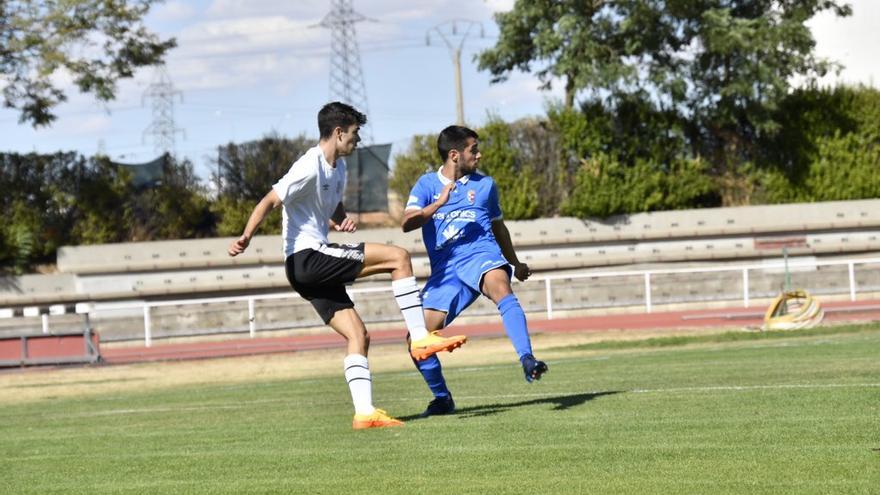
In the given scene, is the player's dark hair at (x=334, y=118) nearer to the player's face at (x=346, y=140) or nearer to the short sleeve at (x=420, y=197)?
the player's face at (x=346, y=140)

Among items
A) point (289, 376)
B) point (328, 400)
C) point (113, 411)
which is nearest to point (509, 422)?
point (328, 400)

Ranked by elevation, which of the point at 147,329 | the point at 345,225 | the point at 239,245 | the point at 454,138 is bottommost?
the point at 147,329

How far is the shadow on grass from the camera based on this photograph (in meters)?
10.7

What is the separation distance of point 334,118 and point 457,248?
A: 1716 millimetres

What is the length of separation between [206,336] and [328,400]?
18919mm

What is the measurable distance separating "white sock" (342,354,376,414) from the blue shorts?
1.08 m

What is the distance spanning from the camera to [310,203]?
9773mm

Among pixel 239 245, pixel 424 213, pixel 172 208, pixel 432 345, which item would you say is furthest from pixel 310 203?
pixel 172 208

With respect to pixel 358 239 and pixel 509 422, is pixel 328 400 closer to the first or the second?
pixel 509 422

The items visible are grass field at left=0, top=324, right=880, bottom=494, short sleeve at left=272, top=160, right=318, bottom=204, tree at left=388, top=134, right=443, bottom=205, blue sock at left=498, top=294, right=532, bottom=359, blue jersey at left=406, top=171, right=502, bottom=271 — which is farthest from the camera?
tree at left=388, top=134, right=443, bottom=205

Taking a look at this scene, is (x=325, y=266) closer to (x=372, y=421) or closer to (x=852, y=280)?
(x=372, y=421)

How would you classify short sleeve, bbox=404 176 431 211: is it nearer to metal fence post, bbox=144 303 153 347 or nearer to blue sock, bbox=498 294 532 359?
blue sock, bbox=498 294 532 359

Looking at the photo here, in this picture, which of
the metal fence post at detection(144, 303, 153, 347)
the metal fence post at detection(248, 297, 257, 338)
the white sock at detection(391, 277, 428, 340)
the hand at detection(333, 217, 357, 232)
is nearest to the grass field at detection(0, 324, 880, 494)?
the white sock at detection(391, 277, 428, 340)

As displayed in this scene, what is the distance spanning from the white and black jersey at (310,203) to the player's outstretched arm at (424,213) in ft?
2.38
